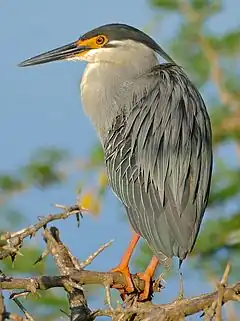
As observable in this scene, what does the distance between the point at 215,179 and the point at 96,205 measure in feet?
7.85

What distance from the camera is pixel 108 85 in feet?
9.96

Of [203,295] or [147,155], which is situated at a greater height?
[147,155]

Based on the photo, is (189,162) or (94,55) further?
(94,55)

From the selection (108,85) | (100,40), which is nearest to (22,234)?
(108,85)

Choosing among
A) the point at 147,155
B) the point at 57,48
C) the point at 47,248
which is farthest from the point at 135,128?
the point at 47,248

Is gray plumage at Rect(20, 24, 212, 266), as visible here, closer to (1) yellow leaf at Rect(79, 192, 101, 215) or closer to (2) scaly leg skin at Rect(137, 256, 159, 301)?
(2) scaly leg skin at Rect(137, 256, 159, 301)

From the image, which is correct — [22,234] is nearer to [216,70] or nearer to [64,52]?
[64,52]

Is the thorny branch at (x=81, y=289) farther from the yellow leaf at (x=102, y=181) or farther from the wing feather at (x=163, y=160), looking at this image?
the yellow leaf at (x=102, y=181)

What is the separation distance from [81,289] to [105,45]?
1401mm

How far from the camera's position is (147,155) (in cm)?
262

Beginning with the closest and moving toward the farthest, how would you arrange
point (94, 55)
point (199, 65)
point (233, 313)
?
point (94, 55) < point (233, 313) < point (199, 65)

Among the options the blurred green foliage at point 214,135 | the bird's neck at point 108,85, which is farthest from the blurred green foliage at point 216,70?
the bird's neck at point 108,85

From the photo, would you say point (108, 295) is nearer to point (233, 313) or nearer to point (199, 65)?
point (233, 313)

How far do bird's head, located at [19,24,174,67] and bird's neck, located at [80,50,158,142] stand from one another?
0.03m
